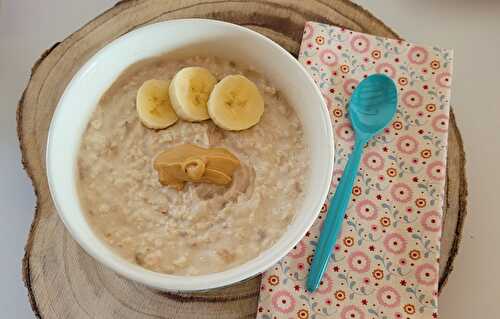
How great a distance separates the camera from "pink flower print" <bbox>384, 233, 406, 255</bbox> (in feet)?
3.42

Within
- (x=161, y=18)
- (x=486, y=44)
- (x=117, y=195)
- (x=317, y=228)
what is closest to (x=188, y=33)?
(x=161, y=18)

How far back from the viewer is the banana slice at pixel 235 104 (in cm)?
107

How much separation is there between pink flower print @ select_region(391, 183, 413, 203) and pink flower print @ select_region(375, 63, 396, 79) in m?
0.23

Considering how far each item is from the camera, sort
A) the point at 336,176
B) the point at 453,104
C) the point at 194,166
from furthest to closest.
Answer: the point at 453,104 < the point at 336,176 < the point at 194,166

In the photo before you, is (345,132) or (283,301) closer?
(283,301)

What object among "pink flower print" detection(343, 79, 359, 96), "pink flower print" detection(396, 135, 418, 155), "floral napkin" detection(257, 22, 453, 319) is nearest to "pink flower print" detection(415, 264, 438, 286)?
"floral napkin" detection(257, 22, 453, 319)

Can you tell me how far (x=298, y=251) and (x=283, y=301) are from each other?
0.30ft

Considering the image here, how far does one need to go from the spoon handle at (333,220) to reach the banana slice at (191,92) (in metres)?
0.28

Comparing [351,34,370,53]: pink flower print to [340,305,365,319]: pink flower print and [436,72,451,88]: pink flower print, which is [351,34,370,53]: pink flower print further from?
[340,305,365,319]: pink flower print

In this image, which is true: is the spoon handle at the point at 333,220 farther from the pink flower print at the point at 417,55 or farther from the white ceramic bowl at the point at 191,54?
the pink flower print at the point at 417,55

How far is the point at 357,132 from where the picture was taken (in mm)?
1118

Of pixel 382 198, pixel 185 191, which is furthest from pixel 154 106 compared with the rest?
pixel 382 198

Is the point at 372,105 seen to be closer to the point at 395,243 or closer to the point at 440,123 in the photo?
the point at 440,123

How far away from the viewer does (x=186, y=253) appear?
0.98m
